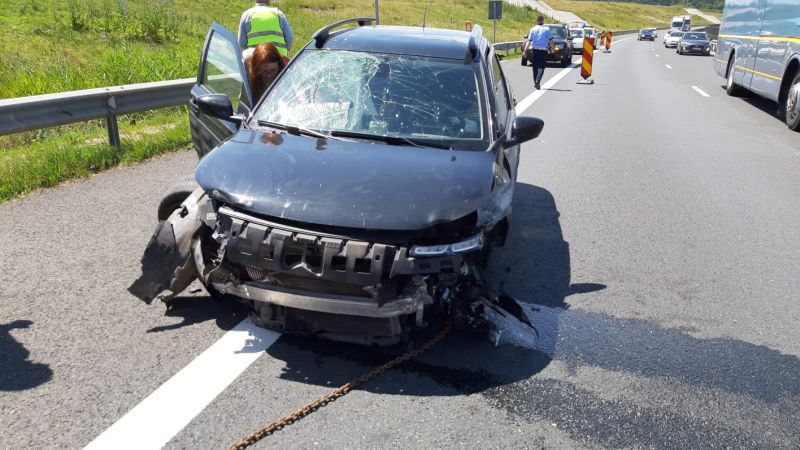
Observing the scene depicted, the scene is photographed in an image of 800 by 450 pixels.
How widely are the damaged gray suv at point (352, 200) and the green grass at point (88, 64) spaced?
317 centimetres

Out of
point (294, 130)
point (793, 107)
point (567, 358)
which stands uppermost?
point (294, 130)

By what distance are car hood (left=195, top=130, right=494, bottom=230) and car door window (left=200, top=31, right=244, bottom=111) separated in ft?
4.71

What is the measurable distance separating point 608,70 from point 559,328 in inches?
979

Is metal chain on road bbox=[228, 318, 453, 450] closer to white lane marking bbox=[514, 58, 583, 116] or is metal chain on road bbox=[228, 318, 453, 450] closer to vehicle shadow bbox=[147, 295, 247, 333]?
vehicle shadow bbox=[147, 295, 247, 333]

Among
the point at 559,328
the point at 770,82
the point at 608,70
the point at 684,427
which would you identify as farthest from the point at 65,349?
the point at 608,70

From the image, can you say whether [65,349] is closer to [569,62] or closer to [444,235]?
[444,235]

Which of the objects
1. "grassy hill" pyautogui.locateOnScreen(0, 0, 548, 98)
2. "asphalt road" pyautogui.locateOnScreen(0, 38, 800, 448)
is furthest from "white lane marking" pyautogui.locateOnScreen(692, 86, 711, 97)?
"grassy hill" pyautogui.locateOnScreen(0, 0, 548, 98)

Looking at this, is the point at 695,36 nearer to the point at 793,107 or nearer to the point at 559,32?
the point at 559,32

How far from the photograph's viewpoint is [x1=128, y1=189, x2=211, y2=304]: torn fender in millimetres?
3814

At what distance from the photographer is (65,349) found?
3.59 m

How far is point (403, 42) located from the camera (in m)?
5.27

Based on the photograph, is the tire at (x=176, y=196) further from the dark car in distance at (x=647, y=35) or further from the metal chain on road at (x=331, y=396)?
the dark car in distance at (x=647, y=35)

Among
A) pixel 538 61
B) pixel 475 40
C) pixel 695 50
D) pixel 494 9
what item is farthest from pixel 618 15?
pixel 475 40

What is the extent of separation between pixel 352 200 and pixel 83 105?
511 centimetres
